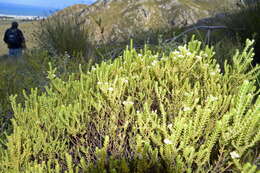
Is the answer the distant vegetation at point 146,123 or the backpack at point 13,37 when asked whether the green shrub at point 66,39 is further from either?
the backpack at point 13,37

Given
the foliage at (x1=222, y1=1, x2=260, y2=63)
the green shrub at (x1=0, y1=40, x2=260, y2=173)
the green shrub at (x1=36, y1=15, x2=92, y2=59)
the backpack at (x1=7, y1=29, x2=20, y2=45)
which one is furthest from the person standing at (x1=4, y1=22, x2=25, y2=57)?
the green shrub at (x1=0, y1=40, x2=260, y2=173)

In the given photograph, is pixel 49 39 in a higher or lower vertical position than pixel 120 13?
lower

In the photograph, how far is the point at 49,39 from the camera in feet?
18.6

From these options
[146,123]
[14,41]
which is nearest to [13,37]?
[14,41]

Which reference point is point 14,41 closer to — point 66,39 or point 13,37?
point 13,37

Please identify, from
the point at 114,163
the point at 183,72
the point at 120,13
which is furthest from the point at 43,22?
the point at 120,13

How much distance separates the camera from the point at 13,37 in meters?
9.74

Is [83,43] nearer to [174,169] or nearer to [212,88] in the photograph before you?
[212,88]

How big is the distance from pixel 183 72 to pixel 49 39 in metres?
4.64

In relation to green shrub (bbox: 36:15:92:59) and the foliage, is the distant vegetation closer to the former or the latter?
the foliage

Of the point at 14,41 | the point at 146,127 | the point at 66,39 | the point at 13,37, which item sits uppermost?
the point at 13,37

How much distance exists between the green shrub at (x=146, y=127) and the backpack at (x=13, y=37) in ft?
29.4

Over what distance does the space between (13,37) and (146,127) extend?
994 cm

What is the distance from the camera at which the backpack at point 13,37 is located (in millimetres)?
9719
